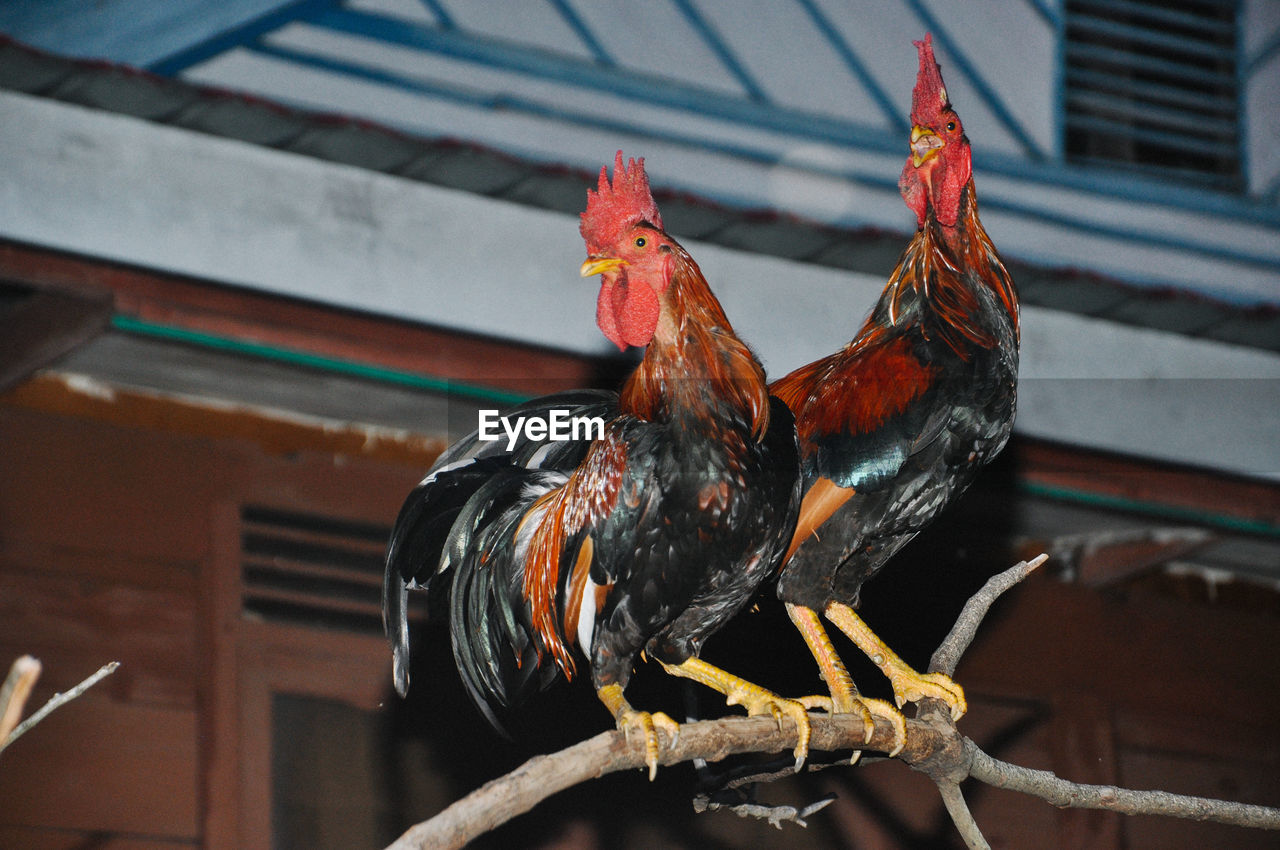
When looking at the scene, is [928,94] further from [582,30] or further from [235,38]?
[235,38]

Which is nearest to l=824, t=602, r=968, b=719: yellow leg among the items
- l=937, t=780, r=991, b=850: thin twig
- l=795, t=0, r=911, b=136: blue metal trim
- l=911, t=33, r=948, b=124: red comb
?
l=937, t=780, r=991, b=850: thin twig

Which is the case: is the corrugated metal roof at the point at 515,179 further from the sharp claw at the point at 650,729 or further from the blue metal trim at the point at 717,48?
the sharp claw at the point at 650,729

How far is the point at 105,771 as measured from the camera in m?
2.48

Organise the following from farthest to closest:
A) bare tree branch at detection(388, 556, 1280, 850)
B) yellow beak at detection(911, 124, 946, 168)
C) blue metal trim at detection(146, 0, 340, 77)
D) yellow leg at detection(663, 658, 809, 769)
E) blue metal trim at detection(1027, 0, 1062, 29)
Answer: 1. blue metal trim at detection(1027, 0, 1062, 29)
2. blue metal trim at detection(146, 0, 340, 77)
3. yellow beak at detection(911, 124, 946, 168)
4. yellow leg at detection(663, 658, 809, 769)
5. bare tree branch at detection(388, 556, 1280, 850)

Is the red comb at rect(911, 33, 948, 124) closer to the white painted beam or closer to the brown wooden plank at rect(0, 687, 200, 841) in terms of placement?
the white painted beam

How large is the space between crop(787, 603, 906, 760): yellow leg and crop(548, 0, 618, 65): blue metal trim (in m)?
1.41

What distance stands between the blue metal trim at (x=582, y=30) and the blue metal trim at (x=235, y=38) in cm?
49

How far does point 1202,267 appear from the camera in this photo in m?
3.07

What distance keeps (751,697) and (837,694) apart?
4.9 inches

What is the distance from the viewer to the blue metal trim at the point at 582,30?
285 cm

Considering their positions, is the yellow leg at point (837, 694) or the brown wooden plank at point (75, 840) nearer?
the yellow leg at point (837, 694)

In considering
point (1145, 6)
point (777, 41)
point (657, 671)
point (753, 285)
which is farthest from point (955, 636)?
point (1145, 6)

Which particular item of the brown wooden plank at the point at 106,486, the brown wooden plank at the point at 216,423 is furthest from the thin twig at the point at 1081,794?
the brown wooden plank at the point at 106,486

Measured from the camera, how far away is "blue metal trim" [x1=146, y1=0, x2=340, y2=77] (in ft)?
8.14
